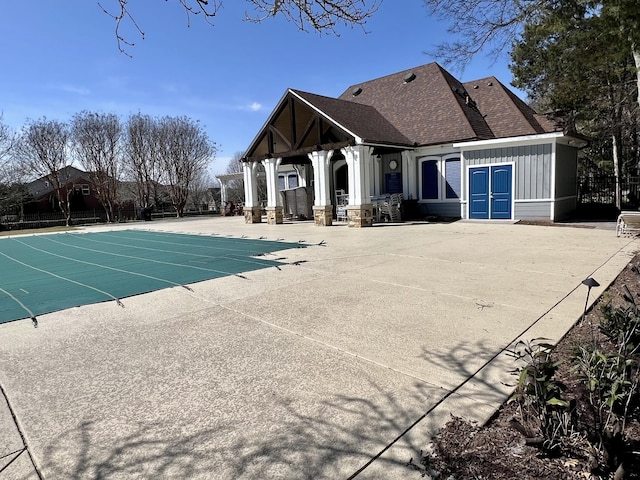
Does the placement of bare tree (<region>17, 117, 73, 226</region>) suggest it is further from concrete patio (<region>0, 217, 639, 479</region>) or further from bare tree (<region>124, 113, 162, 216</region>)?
concrete patio (<region>0, 217, 639, 479</region>)

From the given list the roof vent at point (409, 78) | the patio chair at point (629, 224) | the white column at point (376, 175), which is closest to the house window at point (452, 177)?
the white column at point (376, 175)

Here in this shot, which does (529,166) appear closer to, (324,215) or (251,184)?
(324,215)

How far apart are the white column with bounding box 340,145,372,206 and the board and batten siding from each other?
14.9 feet

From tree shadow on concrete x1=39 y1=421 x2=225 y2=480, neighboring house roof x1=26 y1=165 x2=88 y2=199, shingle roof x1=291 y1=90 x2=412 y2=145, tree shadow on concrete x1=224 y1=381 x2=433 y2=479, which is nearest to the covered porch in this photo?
shingle roof x1=291 y1=90 x2=412 y2=145

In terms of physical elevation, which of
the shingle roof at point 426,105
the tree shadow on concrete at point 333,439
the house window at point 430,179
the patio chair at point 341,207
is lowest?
the tree shadow on concrete at point 333,439

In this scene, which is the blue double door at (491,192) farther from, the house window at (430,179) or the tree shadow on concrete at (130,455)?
the tree shadow on concrete at (130,455)

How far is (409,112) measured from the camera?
18203 mm

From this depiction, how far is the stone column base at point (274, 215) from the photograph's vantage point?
18172 mm

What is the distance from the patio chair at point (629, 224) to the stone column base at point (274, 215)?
41.9 feet

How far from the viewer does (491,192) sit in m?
14.5

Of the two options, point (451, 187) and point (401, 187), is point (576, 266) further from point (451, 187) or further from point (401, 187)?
point (401, 187)

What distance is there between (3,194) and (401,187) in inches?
1178

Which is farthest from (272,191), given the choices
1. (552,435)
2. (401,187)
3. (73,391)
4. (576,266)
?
(552,435)

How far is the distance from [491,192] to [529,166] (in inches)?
60.4
